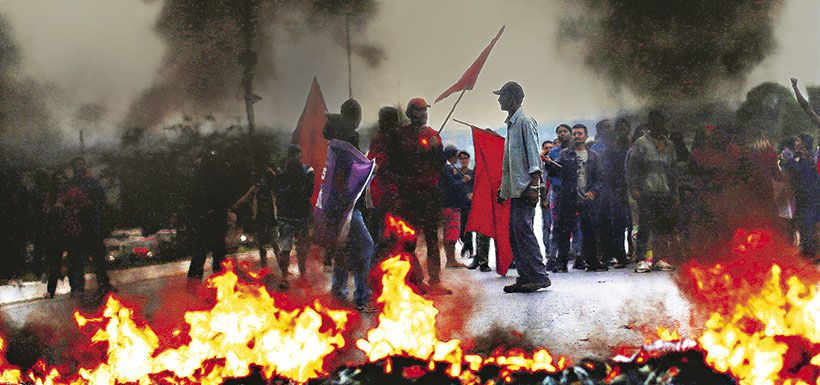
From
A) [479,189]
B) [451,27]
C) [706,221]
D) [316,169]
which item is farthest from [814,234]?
[316,169]

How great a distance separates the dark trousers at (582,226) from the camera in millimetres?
7215

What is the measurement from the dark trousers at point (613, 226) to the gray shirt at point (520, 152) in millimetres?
1372

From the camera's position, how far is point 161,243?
5.92 meters

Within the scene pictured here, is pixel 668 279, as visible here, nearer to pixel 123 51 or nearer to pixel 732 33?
pixel 732 33

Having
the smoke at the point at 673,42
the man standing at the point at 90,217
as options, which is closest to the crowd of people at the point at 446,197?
the man standing at the point at 90,217

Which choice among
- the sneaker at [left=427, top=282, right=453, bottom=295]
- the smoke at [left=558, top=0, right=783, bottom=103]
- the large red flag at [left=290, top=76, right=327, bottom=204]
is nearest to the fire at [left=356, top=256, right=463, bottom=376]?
the sneaker at [left=427, top=282, right=453, bottom=295]

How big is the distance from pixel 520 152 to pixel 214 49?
250 cm

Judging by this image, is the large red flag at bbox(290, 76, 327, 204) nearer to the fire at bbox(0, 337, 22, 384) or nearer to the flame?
the flame

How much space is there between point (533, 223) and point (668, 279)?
126 cm

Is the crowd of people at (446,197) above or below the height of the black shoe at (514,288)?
above

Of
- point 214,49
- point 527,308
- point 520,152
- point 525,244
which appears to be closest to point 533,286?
point 525,244

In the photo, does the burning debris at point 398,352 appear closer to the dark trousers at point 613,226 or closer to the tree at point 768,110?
the tree at point 768,110

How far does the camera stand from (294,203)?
19.9 ft

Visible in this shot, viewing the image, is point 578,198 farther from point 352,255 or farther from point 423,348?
point 423,348
